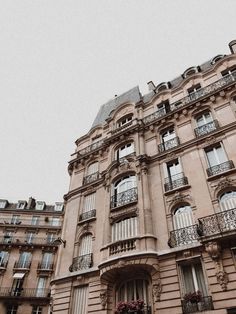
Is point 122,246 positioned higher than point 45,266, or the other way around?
point 45,266

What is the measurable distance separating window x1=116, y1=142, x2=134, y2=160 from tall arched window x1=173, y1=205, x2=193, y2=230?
5.87m

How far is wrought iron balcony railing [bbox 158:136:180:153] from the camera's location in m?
15.3

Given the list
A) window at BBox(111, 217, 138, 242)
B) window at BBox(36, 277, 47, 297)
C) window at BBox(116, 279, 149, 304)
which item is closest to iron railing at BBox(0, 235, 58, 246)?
window at BBox(36, 277, 47, 297)

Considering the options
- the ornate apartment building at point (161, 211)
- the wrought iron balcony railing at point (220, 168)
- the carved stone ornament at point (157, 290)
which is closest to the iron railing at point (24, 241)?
the ornate apartment building at point (161, 211)

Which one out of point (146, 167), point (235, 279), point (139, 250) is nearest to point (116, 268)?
point (139, 250)

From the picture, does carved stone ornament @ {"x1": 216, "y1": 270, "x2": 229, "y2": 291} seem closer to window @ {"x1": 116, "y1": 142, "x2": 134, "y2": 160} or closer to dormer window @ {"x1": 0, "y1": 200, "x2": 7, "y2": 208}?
window @ {"x1": 116, "y1": 142, "x2": 134, "y2": 160}

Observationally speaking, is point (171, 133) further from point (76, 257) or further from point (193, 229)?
point (76, 257)

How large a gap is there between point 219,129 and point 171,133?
11.2ft

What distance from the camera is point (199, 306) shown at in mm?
9188

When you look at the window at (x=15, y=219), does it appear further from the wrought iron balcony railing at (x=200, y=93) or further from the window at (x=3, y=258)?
the wrought iron balcony railing at (x=200, y=93)

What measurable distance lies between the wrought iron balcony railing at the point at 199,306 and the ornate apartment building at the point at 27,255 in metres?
17.3

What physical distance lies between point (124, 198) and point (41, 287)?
64.4ft

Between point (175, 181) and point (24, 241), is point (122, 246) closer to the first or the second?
point (175, 181)

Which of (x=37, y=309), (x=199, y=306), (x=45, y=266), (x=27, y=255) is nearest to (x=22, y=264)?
(x=27, y=255)
